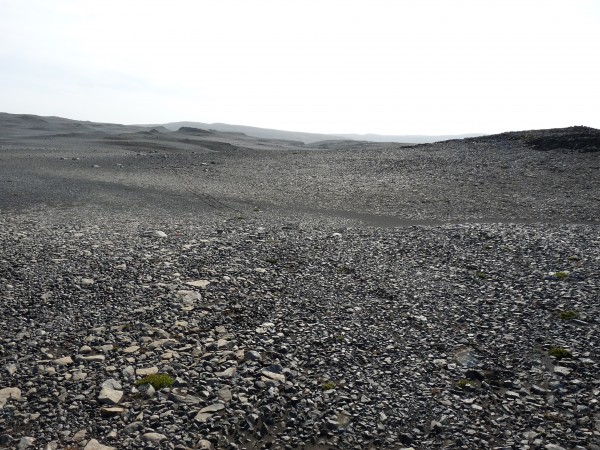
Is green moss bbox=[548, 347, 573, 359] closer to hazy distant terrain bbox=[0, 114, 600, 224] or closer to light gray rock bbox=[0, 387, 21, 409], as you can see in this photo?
light gray rock bbox=[0, 387, 21, 409]

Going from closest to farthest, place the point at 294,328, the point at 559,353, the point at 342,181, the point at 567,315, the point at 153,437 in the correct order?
the point at 153,437
the point at 559,353
the point at 294,328
the point at 567,315
the point at 342,181

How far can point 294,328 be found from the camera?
36.6ft

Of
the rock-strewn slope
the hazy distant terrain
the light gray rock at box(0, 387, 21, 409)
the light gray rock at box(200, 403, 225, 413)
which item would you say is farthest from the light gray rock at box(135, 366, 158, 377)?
the hazy distant terrain

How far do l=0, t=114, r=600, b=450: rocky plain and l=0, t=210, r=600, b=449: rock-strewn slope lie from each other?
0.05 meters

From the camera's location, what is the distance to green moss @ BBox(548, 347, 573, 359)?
9812mm

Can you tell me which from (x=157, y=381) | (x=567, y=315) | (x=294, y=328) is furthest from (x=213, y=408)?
(x=567, y=315)

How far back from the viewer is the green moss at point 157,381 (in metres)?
8.65

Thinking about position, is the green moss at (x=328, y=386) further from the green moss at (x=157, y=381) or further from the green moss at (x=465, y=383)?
A: the green moss at (x=157, y=381)

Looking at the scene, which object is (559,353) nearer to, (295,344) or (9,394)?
(295,344)

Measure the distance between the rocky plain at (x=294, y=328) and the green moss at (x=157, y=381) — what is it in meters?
0.06

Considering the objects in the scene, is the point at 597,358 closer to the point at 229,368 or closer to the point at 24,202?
the point at 229,368

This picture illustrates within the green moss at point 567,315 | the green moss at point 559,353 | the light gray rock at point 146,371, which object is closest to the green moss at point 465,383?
the green moss at point 559,353

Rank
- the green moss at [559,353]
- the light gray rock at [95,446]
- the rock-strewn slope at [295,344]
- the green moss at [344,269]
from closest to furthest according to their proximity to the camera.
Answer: the light gray rock at [95,446], the rock-strewn slope at [295,344], the green moss at [559,353], the green moss at [344,269]

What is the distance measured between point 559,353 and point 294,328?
5981 millimetres
